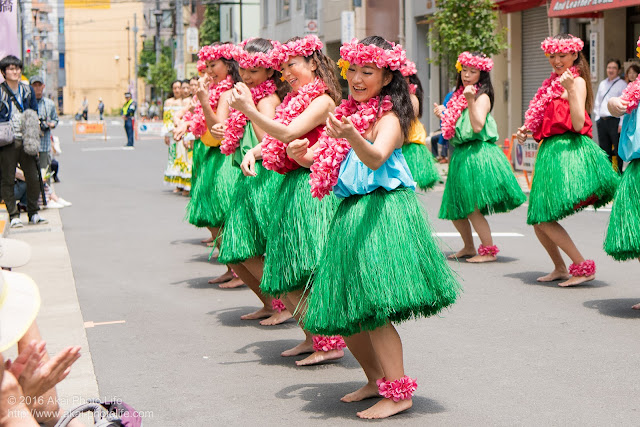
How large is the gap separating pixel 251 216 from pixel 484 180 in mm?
3340

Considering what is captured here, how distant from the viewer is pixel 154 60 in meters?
83.2

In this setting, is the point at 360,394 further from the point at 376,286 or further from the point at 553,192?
the point at 553,192

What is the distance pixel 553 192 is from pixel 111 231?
616cm

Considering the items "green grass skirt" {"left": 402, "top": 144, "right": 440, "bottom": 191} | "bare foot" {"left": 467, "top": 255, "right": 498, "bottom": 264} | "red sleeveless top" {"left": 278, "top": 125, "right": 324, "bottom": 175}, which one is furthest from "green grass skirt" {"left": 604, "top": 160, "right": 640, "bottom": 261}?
"green grass skirt" {"left": 402, "top": 144, "right": 440, "bottom": 191}

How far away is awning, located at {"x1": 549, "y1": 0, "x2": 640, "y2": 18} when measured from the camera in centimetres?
1698

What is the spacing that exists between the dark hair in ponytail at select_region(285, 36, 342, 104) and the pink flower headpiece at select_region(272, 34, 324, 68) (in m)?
0.04

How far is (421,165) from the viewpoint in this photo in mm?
11078

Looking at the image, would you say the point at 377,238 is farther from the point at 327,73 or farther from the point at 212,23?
the point at 212,23

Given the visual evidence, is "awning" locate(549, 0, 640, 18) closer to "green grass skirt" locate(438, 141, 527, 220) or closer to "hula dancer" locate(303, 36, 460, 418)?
"green grass skirt" locate(438, 141, 527, 220)

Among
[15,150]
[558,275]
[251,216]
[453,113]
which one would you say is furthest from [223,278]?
[15,150]

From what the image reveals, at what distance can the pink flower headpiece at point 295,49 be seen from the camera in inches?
224

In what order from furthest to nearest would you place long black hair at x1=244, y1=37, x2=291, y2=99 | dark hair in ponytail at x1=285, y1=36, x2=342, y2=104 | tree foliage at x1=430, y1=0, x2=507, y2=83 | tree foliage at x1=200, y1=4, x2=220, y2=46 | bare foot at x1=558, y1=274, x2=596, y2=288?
tree foliage at x1=200, y1=4, x2=220, y2=46 → tree foliage at x1=430, y1=0, x2=507, y2=83 → bare foot at x1=558, y1=274, x2=596, y2=288 → long black hair at x1=244, y1=37, x2=291, y2=99 → dark hair in ponytail at x1=285, y1=36, x2=342, y2=104

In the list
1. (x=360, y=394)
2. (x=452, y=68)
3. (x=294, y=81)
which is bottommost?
(x=360, y=394)

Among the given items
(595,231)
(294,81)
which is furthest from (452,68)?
(294,81)
